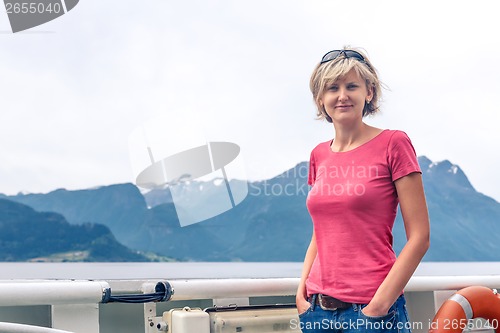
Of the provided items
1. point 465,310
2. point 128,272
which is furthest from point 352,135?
point 128,272

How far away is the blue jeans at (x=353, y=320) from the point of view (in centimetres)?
138

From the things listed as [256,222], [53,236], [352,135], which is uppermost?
[53,236]

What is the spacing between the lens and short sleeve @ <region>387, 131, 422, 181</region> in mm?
1413

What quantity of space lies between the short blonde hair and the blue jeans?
1.45ft

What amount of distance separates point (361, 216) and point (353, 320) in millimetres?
213

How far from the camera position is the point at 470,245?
33719 millimetres

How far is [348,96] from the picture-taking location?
4.95 feet

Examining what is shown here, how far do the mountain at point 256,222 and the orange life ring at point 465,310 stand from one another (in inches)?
726

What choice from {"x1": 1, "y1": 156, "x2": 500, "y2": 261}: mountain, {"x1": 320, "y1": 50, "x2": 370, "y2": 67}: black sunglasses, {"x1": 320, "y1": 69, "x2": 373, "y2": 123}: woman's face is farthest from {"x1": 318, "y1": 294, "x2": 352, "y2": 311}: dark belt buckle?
{"x1": 1, "y1": 156, "x2": 500, "y2": 261}: mountain

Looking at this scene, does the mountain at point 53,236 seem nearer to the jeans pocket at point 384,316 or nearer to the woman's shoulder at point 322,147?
the woman's shoulder at point 322,147

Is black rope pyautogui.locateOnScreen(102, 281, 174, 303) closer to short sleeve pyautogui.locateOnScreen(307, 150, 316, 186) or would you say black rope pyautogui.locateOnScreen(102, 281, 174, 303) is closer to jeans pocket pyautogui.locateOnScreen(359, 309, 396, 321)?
short sleeve pyautogui.locateOnScreen(307, 150, 316, 186)

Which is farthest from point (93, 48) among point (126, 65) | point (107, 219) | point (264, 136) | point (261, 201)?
point (261, 201)

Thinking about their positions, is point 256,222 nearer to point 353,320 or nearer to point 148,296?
point 148,296

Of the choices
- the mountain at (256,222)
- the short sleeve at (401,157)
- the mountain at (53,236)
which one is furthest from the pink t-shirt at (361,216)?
the mountain at (53,236)
